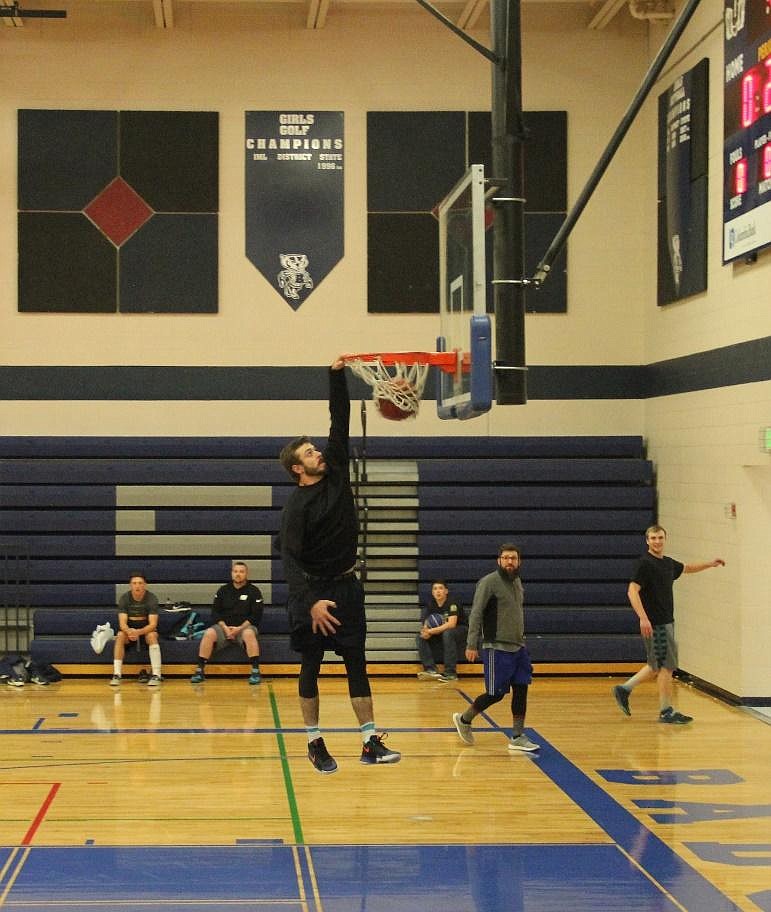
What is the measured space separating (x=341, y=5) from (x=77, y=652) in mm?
8413

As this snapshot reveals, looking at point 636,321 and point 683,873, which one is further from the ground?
point 636,321

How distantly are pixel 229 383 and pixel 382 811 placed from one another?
8.57m

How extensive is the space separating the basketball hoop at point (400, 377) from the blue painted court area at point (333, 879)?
2.66 meters

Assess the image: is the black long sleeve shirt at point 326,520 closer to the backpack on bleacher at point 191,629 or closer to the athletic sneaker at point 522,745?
the athletic sneaker at point 522,745

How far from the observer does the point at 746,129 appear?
13211 millimetres

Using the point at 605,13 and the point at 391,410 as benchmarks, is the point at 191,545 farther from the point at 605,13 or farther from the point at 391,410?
the point at 391,410

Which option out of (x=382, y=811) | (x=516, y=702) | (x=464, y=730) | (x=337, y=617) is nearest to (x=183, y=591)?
(x=464, y=730)

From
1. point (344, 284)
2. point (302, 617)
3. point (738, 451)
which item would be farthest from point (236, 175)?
point (302, 617)

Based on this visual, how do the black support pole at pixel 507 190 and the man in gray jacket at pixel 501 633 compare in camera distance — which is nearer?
the black support pole at pixel 507 190

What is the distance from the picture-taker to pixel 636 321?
57.7 feet

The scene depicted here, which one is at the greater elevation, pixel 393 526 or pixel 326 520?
pixel 326 520

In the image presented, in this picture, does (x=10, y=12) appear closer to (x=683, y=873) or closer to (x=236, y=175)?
(x=236, y=175)

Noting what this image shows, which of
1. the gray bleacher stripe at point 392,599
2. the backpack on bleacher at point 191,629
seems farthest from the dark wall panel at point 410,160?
the backpack on bleacher at point 191,629

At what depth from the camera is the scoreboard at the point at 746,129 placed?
1271cm
